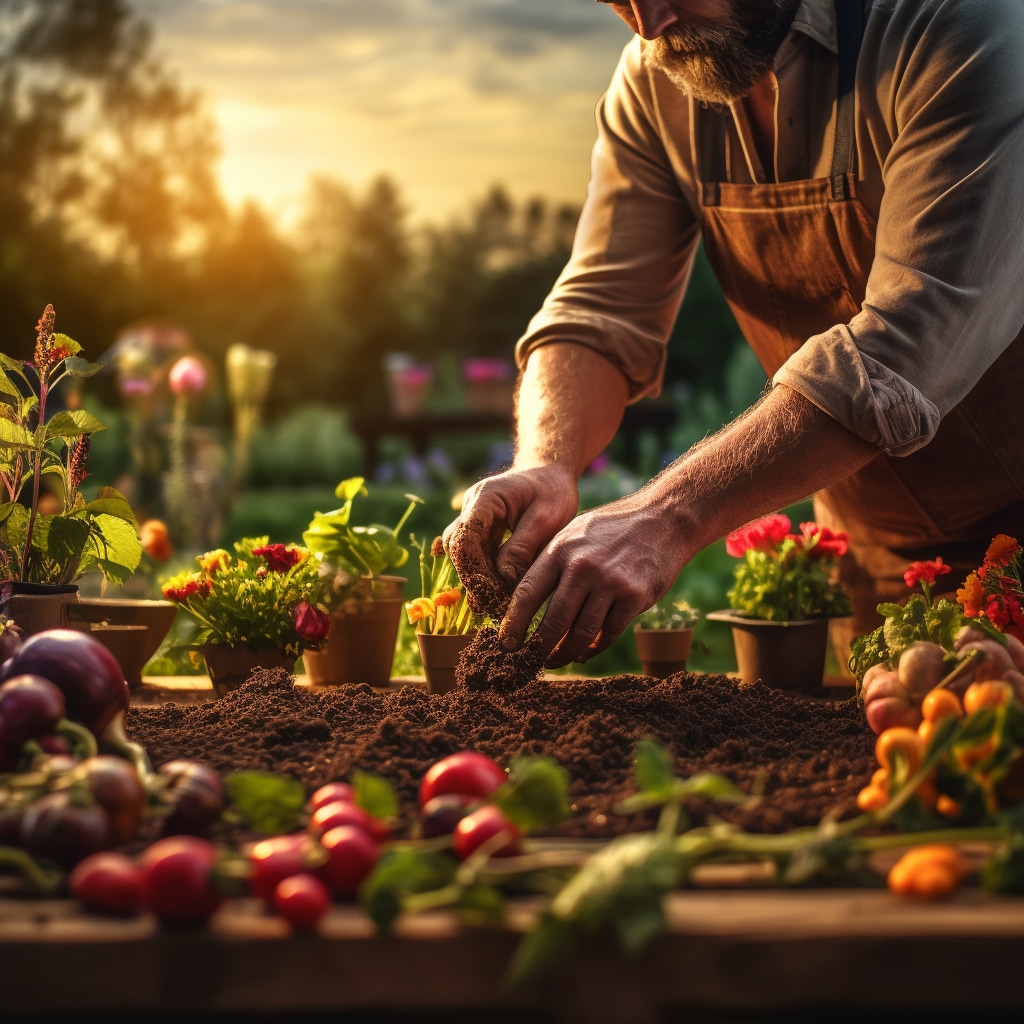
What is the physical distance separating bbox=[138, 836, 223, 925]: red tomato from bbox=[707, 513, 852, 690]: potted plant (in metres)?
1.35

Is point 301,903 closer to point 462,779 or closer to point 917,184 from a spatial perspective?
point 462,779

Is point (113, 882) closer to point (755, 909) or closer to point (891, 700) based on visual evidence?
point (755, 909)

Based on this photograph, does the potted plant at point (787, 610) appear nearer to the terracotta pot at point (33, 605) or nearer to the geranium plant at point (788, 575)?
the geranium plant at point (788, 575)

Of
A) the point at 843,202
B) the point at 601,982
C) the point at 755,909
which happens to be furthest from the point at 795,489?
the point at 601,982

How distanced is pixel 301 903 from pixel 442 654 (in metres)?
1.08

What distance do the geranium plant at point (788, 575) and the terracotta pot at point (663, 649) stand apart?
0.13 metres

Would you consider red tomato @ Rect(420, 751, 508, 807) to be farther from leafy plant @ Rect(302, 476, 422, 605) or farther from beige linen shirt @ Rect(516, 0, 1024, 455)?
leafy plant @ Rect(302, 476, 422, 605)

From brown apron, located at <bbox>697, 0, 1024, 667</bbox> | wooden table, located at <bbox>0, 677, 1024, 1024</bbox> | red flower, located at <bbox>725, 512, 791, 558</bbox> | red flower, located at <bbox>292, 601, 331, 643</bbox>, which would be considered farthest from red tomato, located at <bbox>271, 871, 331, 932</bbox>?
brown apron, located at <bbox>697, 0, 1024, 667</bbox>

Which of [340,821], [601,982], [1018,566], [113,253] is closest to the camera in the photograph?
[601,982]

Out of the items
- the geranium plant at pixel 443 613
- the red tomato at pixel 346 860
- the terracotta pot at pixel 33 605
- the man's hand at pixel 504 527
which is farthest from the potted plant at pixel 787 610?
the red tomato at pixel 346 860

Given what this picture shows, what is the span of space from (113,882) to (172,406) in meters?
6.21

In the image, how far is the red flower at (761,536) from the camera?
86.4 inches

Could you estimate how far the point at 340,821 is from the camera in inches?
39.0

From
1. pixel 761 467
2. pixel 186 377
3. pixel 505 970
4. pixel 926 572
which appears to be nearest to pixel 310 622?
pixel 761 467
